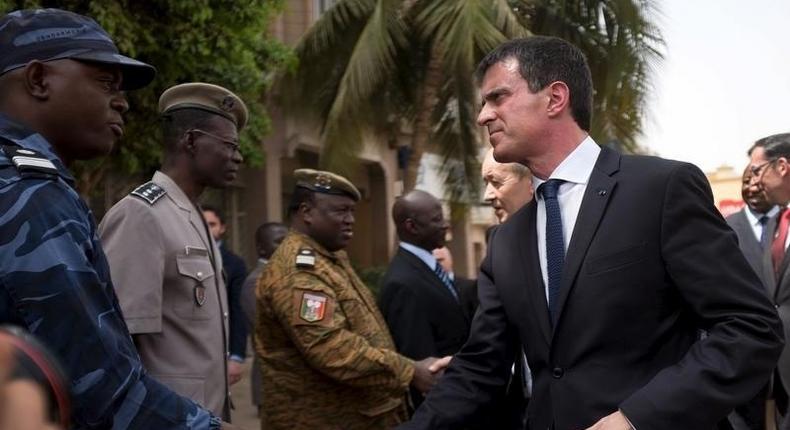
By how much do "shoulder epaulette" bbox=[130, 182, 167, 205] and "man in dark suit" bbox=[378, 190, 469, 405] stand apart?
1925 millimetres

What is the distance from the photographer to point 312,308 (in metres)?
4.51

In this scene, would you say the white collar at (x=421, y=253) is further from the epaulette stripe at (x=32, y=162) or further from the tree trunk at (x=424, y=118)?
the tree trunk at (x=424, y=118)

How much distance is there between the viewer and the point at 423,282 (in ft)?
18.3

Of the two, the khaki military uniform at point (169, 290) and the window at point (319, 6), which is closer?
the khaki military uniform at point (169, 290)

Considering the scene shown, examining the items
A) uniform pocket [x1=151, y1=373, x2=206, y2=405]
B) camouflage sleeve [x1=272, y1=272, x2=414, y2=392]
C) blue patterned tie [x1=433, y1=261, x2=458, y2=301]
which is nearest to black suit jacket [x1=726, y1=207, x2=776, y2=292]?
blue patterned tie [x1=433, y1=261, x2=458, y2=301]

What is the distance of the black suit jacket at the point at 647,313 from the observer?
8.50 ft

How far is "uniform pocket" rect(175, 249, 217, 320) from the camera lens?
3.68 m

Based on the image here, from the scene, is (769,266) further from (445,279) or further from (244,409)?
(244,409)

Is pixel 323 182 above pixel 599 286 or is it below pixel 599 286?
below

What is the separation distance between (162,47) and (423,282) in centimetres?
537

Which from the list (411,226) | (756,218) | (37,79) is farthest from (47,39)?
(756,218)

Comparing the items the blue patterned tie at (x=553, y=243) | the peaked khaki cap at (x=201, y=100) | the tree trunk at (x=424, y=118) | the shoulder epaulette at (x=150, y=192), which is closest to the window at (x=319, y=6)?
the tree trunk at (x=424, y=118)

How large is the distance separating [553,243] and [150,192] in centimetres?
165

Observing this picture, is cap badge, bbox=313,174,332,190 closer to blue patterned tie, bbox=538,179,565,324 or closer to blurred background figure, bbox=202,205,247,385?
blurred background figure, bbox=202,205,247,385
